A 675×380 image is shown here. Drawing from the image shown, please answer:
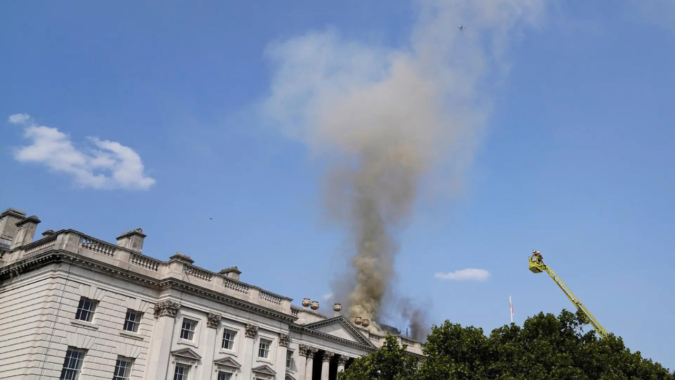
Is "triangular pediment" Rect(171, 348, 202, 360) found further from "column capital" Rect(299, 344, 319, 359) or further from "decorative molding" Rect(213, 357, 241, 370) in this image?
"column capital" Rect(299, 344, 319, 359)

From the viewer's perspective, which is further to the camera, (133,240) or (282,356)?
(282,356)

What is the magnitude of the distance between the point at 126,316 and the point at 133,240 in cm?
530

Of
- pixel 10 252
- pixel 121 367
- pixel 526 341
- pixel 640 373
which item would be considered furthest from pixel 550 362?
pixel 10 252

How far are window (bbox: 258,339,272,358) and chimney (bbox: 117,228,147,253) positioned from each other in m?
11.6

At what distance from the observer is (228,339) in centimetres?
4103

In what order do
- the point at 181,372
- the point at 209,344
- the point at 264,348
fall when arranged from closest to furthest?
the point at 181,372 → the point at 209,344 → the point at 264,348

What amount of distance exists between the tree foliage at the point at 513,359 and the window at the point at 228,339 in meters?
8.17

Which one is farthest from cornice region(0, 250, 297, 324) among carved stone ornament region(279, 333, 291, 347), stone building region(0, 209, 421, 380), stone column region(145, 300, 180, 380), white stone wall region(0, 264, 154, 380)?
carved stone ornament region(279, 333, 291, 347)

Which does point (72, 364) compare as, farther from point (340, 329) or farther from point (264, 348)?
point (340, 329)

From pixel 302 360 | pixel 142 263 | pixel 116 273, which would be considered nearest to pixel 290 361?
pixel 302 360

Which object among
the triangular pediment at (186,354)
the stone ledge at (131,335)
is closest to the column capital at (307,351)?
the triangular pediment at (186,354)

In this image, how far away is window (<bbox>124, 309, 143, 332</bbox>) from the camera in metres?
36.2

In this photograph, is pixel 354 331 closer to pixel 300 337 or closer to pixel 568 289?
pixel 300 337

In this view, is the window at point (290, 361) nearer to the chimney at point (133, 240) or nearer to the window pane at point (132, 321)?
the window pane at point (132, 321)
